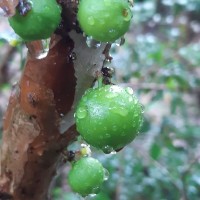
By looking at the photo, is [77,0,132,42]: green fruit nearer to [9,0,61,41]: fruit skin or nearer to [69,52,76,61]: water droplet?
[9,0,61,41]: fruit skin

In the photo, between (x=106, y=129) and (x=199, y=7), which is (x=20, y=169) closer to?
(x=106, y=129)

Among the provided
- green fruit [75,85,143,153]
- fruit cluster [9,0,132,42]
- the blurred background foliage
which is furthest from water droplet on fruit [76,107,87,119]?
the blurred background foliage

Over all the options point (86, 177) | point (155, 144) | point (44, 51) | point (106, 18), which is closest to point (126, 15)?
point (106, 18)

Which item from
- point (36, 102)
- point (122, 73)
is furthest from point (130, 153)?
point (36, 102)

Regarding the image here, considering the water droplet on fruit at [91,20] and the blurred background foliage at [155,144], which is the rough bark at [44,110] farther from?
the blurred background foliage at [155,144]

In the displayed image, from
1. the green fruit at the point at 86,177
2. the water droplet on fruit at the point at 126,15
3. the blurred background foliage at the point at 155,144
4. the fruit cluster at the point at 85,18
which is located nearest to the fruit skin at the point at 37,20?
the fruit cluster at the point at 85,18

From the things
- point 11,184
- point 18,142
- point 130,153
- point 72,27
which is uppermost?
point 72,27
